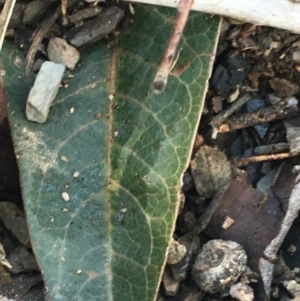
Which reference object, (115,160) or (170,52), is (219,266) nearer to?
(115,160)

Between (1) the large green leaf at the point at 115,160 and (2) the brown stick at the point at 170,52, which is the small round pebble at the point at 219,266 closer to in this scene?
(1) the large green leaf at the point at 115,160

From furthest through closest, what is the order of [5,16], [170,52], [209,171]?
[209,171]
[5,16]
[170,52]

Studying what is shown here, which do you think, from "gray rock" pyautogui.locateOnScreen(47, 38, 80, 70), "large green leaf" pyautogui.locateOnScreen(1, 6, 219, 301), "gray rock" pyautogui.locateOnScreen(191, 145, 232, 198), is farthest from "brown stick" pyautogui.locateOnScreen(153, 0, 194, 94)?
"gray rock" pyautogui.locateOnScreen(191, 145, 232, 198)

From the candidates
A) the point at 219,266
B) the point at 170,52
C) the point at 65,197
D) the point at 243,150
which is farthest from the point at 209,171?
the point at 170,52

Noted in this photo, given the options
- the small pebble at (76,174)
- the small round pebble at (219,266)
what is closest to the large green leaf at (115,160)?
the small pebble at (76,174)

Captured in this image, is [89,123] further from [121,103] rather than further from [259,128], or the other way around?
[259,128]

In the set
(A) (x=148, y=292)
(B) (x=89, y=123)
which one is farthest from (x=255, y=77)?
(A) (x=148, y=292)
